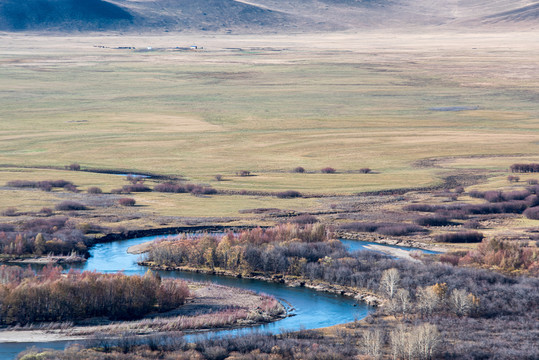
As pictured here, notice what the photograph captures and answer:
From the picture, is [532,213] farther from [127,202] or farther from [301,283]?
[127,202]

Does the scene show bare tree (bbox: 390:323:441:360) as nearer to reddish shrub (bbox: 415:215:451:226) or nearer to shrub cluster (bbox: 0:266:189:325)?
shrub cluster (bbox: 0:266:189:325)

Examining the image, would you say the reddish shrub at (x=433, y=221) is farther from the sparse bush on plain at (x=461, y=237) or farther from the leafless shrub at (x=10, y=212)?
the leafless shrub at (x=10, y=212)

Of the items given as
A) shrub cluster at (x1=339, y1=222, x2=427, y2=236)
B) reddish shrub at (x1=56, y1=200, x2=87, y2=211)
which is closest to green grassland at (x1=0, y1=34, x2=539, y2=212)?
reddish shrub at (x1=56, y1=200, x2=87, y2=211)

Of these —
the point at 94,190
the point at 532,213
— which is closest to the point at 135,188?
the point at 94,190

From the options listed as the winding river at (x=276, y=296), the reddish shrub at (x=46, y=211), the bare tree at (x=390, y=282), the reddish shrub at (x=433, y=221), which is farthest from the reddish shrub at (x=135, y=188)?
the bare tree at (x=390, y=282)

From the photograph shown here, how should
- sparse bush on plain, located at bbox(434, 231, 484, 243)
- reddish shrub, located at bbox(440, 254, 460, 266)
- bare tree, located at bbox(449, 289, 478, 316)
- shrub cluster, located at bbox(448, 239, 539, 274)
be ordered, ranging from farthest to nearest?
sparse bush on plain, located at bbox(434, 231, 484, 243)
reddish shrub, located at bbox(440, 254, 460, 266)
shrub cluster, located at bbox(448, 239, 539, 274)
bare tree, located at bbox(449, 289, 478, 316)
